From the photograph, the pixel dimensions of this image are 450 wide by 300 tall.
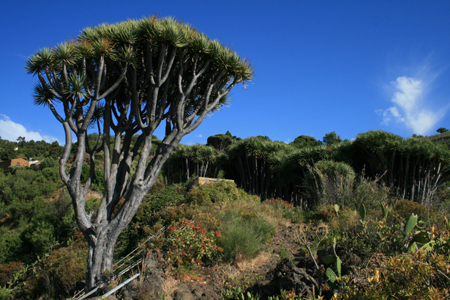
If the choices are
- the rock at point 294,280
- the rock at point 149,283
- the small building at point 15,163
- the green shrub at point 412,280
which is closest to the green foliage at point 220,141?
the rock at point 149,283

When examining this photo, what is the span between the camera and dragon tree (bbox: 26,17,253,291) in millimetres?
5625

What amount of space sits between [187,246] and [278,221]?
3.43 metres

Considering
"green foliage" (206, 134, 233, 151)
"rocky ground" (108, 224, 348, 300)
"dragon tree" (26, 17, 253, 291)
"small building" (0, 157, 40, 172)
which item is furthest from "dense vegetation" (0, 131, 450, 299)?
"small building" (0, 157, 40, 172)

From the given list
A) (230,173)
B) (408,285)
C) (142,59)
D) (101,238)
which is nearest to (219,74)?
(142,59)

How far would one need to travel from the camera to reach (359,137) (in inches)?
397

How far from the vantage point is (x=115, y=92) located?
6699mm

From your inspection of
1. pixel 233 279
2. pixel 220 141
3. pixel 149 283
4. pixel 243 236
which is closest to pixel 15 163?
pixel 220 141

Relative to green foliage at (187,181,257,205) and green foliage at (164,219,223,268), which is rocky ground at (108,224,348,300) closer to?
green foliage at (164,219,223,268)

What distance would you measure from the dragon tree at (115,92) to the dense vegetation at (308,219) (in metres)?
1.08

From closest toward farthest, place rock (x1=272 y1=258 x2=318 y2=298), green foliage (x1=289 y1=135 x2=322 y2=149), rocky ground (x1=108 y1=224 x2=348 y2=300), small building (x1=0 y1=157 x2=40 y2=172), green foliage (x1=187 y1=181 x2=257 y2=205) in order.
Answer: rock (x1=272 y1=258 x2=318 y2=298) → rocky ground (x1=108 y1=224 x2=348 y2=300) → green foliage (x1=187 y1=181 x2=257 y2=205) → green foliage (x1=289 y1=135 x2=322 y2=149) → small building (x1=0 y1=157 x2=40 y2=172)

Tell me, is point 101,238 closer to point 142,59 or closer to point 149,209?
point 149,209

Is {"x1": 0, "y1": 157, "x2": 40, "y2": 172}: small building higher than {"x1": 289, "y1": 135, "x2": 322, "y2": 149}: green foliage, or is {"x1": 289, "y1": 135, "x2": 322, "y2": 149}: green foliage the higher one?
{"x1": 0, "y1": 157, "x2": 40, "y2": 172}: small building

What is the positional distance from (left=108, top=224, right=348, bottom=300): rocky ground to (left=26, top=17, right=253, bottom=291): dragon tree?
1558 millimetres

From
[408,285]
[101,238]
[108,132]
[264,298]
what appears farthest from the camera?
[108,132]
